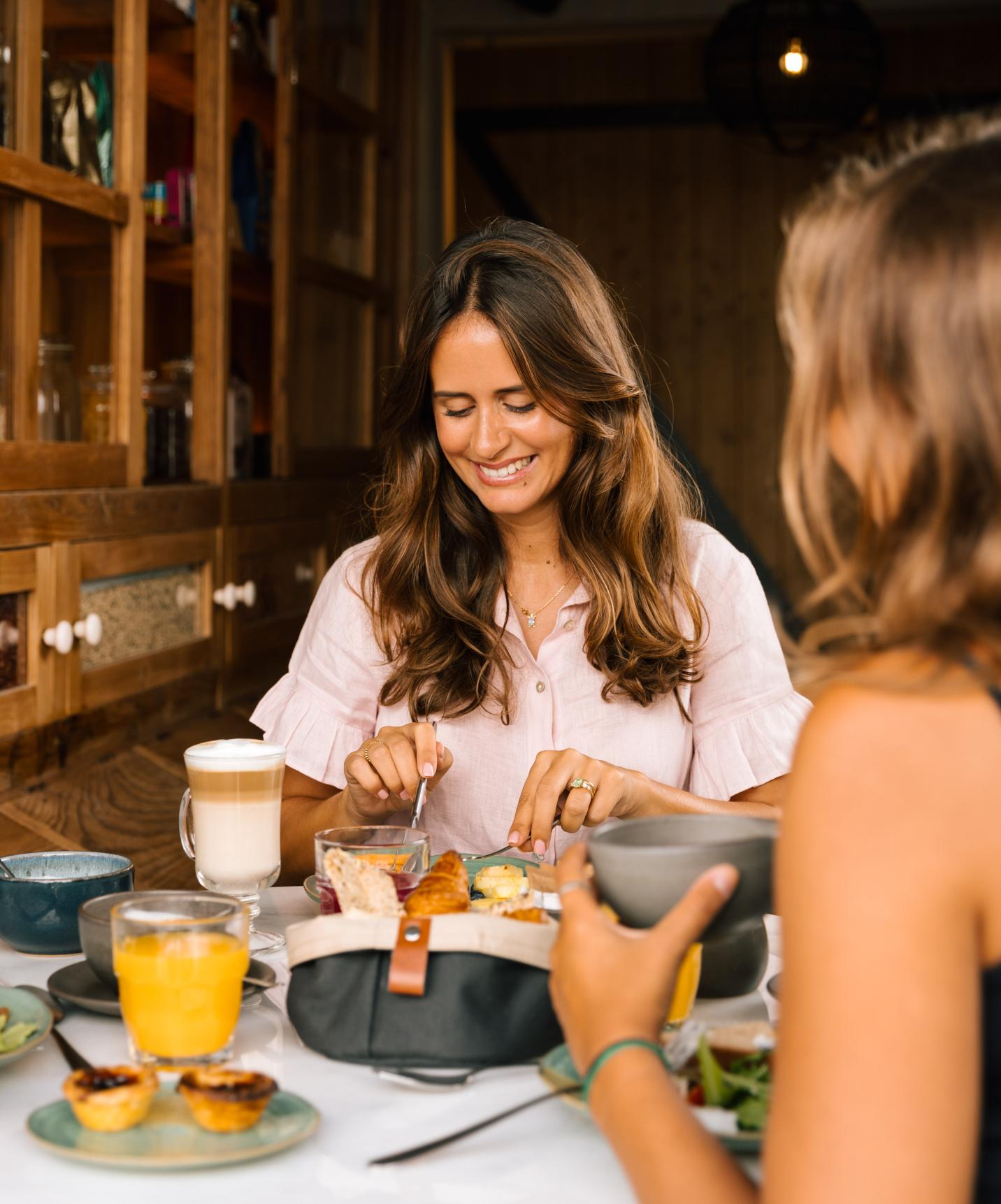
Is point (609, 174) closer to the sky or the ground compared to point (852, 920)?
closer to the sky

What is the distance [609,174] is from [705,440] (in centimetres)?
141

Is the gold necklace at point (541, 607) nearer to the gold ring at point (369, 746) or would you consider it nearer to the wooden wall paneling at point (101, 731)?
the gold ring at point (369, 746)

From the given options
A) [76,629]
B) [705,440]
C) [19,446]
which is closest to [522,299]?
[19,446]

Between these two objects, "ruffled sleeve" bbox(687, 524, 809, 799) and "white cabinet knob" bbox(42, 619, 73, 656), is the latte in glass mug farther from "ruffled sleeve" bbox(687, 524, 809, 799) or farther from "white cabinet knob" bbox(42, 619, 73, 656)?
"white cabinet knob" bbox(42, 619, 73, 656)

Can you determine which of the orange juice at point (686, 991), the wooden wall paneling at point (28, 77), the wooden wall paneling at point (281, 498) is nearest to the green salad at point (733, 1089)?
the orange juice at point (686, 991)

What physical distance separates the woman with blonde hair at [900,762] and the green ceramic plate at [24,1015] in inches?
17.5

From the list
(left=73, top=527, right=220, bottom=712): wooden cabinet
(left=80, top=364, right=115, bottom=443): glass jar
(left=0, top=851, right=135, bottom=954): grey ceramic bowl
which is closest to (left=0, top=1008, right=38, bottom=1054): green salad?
(left=0, top=851, right=135, bottom=954): grey ceramic bowl

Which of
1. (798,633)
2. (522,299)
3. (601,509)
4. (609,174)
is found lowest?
(798,633)

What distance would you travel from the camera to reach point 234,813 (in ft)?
4.23

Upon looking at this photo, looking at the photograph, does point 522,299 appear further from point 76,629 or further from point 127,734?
point 127,734

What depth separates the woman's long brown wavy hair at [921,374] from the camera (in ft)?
2.22

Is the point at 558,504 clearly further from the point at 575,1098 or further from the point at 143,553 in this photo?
the point at 575,1098

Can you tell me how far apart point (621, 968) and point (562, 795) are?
1.99ft

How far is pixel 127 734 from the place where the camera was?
7.95ft
